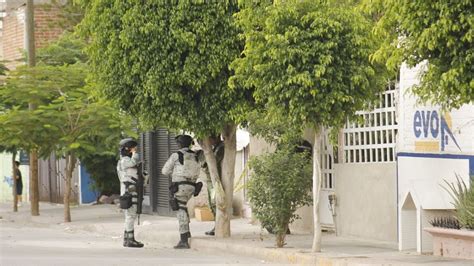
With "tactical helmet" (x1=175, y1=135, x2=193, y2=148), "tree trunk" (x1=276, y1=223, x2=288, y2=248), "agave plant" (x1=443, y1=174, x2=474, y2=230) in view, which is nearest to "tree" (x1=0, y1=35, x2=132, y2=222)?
→ "tactical helmet" (x1=175, y1=135, x2=193, y2=148)

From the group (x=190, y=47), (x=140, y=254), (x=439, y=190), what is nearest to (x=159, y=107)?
(x=190, y=47)

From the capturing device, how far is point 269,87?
15445 millimetres

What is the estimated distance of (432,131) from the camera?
52.1 ft

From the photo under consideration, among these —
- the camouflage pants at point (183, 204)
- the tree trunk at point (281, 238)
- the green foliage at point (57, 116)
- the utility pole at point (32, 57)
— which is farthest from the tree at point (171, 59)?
the utility pole at point (32, 57)

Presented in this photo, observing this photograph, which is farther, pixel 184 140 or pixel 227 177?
pixel 227 177

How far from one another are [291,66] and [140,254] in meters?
4.74

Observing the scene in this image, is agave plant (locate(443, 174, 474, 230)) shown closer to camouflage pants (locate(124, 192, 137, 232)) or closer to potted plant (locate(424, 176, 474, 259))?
potted plant (locate(424, 176, 474, 259))

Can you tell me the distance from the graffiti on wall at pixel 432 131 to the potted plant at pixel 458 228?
1.95 feet

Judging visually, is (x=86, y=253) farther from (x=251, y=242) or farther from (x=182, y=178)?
(x=251, y=242)

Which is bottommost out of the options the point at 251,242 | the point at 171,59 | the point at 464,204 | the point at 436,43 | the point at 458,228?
the point at 251,242

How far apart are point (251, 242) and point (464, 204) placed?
4915 millimetres

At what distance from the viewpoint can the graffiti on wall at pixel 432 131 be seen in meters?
15.6

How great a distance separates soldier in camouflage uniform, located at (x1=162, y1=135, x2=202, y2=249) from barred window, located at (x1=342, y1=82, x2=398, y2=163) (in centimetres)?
278

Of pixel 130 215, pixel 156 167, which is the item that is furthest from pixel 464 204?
pixel 156 167
